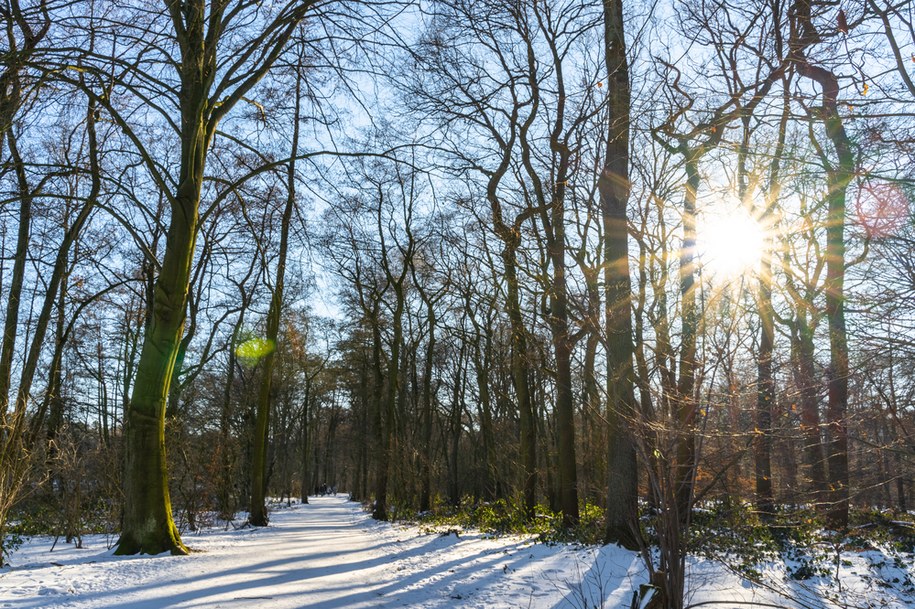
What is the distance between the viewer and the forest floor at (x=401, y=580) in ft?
20.7

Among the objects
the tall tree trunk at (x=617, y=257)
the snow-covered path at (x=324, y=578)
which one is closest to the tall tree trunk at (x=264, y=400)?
the snow-covered path at (x=324, y=578)

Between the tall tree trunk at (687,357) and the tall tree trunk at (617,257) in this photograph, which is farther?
the tall tree trunk at (617,257)

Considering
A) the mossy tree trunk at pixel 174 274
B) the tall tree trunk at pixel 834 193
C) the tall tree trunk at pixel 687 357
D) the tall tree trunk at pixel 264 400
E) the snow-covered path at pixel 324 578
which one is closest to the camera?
the tall tree trunk at pixel 687 357

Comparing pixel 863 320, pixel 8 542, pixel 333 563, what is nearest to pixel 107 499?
pixel 8 542

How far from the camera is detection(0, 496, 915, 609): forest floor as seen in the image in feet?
20.7

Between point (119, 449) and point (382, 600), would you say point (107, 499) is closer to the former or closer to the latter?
point (119, 449)

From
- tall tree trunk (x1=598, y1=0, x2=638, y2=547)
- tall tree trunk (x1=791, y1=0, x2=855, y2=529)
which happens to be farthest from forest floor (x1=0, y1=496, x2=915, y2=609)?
tall tree trunk (x1=791, y1=0, x2=855, y2=529)

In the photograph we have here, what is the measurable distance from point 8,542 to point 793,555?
1404cm

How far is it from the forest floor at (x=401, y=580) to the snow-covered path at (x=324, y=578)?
0.05 feet

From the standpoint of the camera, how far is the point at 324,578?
8203mm

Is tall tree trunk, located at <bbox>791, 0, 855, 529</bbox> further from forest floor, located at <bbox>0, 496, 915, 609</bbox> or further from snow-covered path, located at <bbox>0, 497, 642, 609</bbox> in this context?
snow-covered path, located at <bbox>0, 497, 642, 609</bbox>

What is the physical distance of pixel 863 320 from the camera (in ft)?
19.6

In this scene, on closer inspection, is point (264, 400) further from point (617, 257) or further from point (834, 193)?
point (834, 193)

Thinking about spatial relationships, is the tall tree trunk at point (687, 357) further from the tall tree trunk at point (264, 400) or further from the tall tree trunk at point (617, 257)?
the tall tree trunk at point (264, 400)
